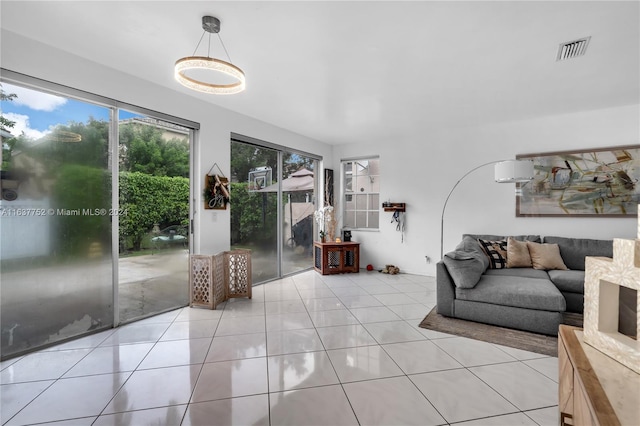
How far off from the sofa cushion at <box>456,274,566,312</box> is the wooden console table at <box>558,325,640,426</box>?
7.59 feet

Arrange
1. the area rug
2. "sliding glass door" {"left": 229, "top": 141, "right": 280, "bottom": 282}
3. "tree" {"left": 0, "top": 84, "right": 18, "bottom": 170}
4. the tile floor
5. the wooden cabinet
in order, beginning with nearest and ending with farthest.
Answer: the tile floor, "tree" {"left": 0, "top": 84, "right": 18, "bottom": 170}, the area rug, "sliding glass door" {"left": 229, "top": 141, "right": 280, "bottom": 282}, the wooden cabinet

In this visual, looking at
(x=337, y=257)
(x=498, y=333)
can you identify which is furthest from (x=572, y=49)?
(x=337, y=257)

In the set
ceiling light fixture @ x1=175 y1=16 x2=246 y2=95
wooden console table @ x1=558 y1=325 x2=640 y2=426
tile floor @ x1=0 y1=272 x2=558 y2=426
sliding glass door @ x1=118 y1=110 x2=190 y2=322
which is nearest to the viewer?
wooden console table @ x1=558 y1=325 x2=640 y2=426

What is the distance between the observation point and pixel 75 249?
9.11 feet

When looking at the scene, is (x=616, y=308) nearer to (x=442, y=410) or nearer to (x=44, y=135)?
(x=442, y=410)

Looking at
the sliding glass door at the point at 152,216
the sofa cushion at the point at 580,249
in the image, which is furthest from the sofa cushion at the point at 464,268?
the sliding glass door at the point at 152,216

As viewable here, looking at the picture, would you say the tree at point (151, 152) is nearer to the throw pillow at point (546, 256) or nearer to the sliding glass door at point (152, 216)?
the sliding glass door at point (152, 216)

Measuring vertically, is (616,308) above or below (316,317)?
above

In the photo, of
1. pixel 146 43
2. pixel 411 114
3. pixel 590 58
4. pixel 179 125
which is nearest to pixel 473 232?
pixel 411 114

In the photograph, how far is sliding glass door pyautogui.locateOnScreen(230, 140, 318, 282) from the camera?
4441 mm

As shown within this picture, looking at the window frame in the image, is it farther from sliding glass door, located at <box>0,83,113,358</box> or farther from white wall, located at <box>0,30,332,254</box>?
sliding glass door, located at <box>0,83,113,358</box>

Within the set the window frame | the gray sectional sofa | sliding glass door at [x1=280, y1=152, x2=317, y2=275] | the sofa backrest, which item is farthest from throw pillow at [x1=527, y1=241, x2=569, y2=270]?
sliding glass door at [x1=280, y1=152, x2=317, y2=275]

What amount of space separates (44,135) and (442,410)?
3808 mm

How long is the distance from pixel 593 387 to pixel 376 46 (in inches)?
103
